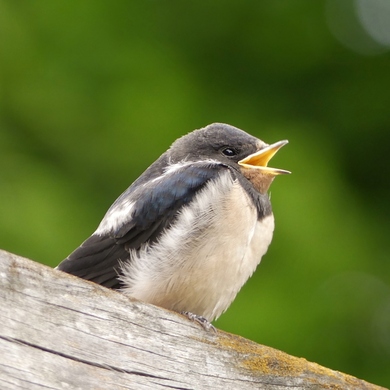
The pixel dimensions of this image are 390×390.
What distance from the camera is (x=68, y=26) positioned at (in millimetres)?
5031

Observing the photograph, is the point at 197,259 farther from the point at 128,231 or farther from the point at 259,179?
the point at 259,179

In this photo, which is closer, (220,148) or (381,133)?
(220,148)

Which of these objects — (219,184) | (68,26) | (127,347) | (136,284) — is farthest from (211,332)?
(68,26)

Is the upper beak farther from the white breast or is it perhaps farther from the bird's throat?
the white breast

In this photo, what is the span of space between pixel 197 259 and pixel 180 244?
0.06 m

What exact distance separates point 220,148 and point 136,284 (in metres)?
0.79

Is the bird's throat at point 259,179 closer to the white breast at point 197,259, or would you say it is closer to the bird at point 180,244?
the bird at point 180,244

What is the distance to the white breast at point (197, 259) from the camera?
8.70 ft

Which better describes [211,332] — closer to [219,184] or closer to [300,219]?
[219,184]

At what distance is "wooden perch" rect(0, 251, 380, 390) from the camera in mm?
1762

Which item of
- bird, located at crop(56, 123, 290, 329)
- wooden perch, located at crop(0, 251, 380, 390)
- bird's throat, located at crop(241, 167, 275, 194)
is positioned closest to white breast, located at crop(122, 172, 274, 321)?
bird, located at crop(56, 123, 290, 329)

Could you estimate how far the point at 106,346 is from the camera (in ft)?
6.17

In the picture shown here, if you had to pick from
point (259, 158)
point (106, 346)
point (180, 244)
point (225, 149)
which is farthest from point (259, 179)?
point (106, 346)

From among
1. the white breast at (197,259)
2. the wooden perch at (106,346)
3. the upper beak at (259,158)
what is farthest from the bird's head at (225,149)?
the wooden perch at (106,346)
